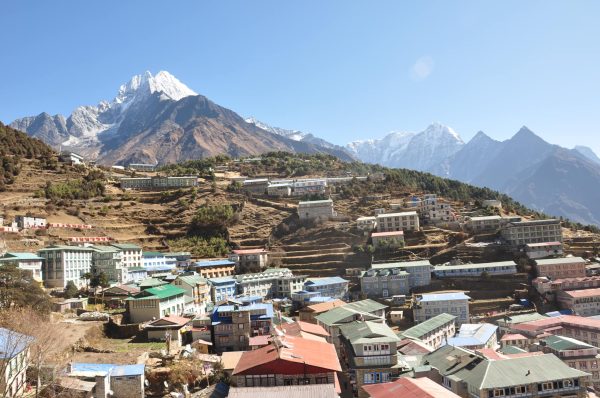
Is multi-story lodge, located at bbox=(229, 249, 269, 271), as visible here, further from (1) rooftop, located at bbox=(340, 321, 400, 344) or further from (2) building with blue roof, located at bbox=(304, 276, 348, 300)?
(1) rooftop, located at bbox=(340, 321, 400, 344)

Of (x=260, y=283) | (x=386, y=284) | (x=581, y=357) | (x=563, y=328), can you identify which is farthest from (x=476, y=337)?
(x=260, y=283)

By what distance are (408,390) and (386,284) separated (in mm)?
35923

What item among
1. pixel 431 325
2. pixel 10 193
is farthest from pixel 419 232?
pixel 10 193

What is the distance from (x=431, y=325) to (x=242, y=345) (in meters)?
19.4

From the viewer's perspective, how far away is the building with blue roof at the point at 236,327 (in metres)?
35.2

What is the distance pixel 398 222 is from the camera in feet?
245

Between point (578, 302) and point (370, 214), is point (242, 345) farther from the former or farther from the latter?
point (370, 214)

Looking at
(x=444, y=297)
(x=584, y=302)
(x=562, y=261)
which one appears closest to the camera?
(x=444, y=297)

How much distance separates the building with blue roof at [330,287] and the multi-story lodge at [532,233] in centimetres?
2595

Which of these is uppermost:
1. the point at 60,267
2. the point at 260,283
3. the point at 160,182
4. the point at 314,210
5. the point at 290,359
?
the point at 160,182

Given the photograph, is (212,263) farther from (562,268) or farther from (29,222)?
(562,268)

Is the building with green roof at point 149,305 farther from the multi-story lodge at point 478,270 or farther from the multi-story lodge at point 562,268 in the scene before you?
the multi-story lodge at point 562,268

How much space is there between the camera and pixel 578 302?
5372 cm

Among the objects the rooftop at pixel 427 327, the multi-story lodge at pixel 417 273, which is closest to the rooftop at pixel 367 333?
the rooftop at pixel 427 327
